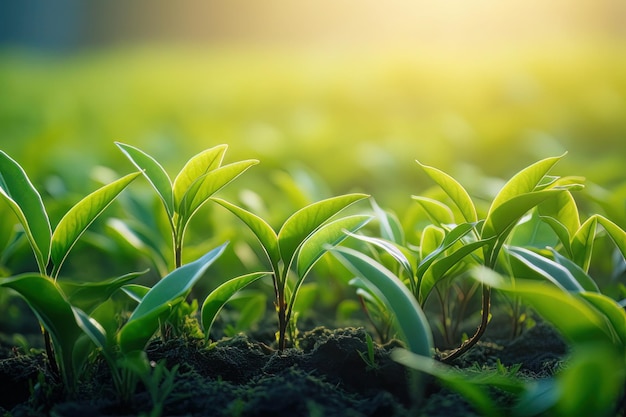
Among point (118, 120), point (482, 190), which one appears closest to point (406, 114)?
point (118, 120)

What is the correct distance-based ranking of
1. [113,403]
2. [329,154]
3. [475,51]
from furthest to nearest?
1. [475,51]
2. [329,154]
3. [113,403]

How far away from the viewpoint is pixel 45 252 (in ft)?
3.24

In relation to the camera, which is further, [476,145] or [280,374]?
[476,145]

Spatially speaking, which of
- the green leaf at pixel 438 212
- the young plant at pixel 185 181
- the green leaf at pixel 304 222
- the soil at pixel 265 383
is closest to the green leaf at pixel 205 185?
the young plant at pixel 185 181

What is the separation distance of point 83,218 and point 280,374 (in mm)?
378

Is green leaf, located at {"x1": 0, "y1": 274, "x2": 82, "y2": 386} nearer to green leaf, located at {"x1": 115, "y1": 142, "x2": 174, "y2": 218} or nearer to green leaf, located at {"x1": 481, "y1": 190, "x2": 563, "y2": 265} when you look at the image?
green leaf, located at {"x1": 115, "y1": 142, "x2": 174, "y2": 218}

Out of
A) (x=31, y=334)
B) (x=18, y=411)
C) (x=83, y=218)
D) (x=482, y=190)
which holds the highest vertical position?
(x=83, y=218)

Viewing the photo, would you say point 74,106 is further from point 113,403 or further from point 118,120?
point 113,403

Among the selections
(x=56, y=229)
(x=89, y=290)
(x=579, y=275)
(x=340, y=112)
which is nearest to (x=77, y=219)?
(x=56, y=229)

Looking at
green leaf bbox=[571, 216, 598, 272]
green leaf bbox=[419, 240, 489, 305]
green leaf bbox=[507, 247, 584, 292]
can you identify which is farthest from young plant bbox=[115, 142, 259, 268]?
green leaf bbox=[571, 216, 598, 272]

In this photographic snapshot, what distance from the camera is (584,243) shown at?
104 cm

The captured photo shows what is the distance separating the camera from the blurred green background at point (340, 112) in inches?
96.1

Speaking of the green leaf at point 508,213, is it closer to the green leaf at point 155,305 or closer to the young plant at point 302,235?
the young plant at point 302,235

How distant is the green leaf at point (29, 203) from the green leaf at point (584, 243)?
0.84 meters
